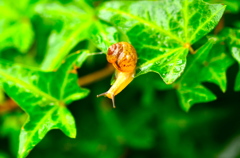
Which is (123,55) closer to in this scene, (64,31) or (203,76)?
(203,76)

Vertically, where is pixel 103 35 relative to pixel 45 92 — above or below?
above

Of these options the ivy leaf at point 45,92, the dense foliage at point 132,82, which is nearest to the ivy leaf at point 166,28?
the dense foliage at point 132,82

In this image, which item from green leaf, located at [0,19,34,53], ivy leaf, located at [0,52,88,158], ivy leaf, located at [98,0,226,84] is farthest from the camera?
green leaf, located at [0,19,34,53]

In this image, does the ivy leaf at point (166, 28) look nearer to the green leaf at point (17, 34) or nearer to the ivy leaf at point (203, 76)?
the ivy leaf at point (203, 76)

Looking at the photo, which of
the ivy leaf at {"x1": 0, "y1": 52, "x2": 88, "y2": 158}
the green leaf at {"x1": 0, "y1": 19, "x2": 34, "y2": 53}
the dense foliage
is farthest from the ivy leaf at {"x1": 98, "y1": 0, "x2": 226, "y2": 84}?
the green leaf at {"x1": 0, "y1": 19, "x2": 34, "y2": 53}

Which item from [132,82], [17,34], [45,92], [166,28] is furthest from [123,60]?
[17,34]

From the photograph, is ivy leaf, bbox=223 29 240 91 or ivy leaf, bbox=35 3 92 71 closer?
ivy leaf, bbox=223 29 240 91

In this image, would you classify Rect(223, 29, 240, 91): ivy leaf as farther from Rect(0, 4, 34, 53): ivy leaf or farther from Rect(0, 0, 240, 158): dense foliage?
Rect(0, 4, 34, 53): ivy leaf

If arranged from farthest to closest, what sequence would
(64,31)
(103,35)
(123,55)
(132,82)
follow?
1. (132,82)
2. (64,31)
3. (103,35)
4. (123,55)
